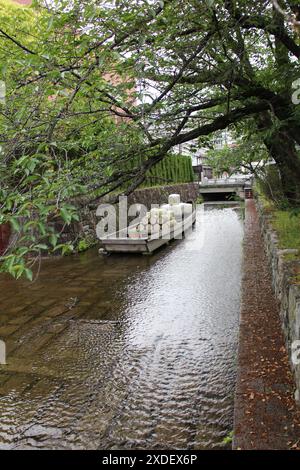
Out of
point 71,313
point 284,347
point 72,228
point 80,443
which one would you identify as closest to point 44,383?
point 80,443

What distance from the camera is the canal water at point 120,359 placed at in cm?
274

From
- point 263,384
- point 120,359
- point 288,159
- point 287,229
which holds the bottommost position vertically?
point 120,359

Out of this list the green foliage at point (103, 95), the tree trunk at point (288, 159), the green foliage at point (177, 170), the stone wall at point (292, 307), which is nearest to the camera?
the green foliage at point (103, 95)

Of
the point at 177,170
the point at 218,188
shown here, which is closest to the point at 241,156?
the point at 177,170

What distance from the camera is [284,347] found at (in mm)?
3033

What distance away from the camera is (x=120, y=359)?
388 cm

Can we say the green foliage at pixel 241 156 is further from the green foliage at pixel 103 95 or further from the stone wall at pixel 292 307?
the stone wall at pixel 292 307

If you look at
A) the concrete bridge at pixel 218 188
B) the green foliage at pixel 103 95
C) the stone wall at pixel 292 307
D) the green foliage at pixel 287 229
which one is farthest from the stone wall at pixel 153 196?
the stone wall at pixel 292 307

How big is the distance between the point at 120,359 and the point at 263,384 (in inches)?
68.0

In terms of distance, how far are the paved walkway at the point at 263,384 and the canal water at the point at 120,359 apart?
0.39 m

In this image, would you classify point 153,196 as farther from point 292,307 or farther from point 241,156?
point 292,307

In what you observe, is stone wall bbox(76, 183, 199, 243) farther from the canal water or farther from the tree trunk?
the tree trunk

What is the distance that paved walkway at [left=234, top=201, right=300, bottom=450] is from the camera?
6.70 ft
